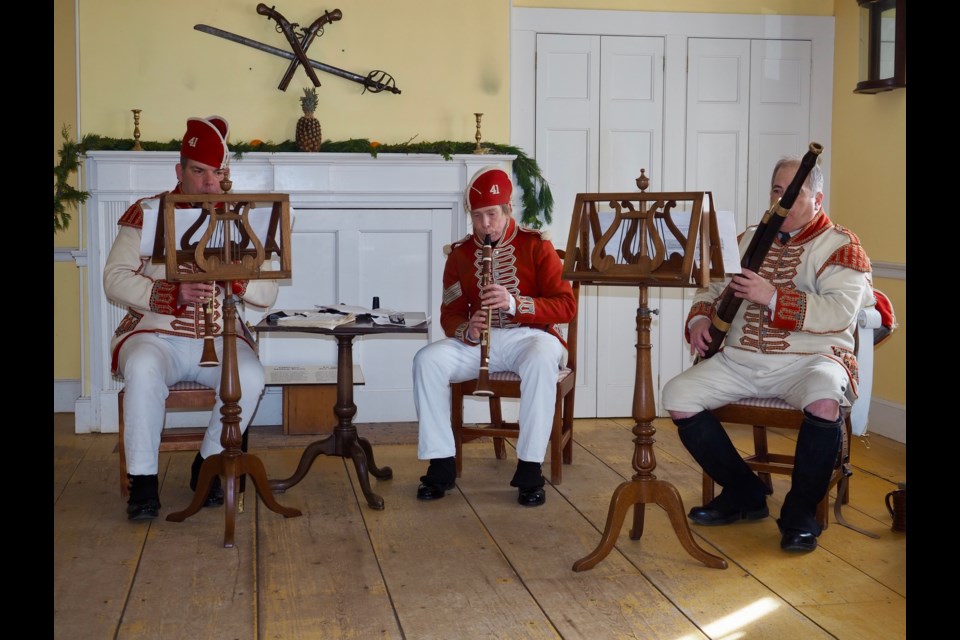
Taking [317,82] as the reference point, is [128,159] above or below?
below

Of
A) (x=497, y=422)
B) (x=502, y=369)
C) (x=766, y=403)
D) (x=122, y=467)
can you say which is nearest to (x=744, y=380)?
(x=766, y=403)

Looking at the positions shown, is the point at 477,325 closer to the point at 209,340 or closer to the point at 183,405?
the point at 209,340

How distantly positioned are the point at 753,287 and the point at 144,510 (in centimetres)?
226

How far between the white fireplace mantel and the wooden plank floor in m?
0.98

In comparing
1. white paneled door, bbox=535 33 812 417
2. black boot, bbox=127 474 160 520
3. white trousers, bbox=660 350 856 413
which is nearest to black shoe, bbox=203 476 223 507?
black boot, bbox=127 474 160 520

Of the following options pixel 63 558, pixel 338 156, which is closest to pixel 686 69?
pixel 338 156

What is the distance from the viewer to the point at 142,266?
385 centimetres

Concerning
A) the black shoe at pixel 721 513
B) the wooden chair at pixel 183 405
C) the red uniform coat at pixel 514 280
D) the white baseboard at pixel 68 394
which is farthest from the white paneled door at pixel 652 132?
the white baseboard at pixel 68 394

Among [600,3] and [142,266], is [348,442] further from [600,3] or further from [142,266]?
[600,3]

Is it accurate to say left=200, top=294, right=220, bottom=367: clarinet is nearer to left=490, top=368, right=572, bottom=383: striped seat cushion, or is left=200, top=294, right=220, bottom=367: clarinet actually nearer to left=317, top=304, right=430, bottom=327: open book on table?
left=317, top=304, right=430, bottom=327: open book on table

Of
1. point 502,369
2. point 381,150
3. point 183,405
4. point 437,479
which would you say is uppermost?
point 381,150

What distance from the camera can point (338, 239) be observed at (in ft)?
16.9

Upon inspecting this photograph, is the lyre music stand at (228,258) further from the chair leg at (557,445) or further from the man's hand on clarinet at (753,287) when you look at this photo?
the man's hand on clarinet at (753,287)
